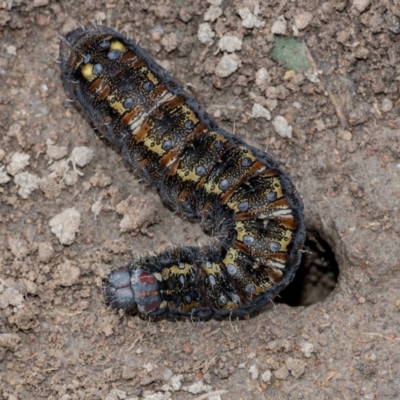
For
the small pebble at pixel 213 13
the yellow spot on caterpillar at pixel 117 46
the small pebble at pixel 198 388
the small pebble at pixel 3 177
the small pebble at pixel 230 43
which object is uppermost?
the yellow spot on caterpillar at pixel 117 46

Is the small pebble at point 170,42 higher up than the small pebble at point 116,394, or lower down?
higher up

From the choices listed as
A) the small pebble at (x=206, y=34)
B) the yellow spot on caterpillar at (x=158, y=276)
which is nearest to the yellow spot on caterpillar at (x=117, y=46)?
the small pebble at (x=206, y=34)

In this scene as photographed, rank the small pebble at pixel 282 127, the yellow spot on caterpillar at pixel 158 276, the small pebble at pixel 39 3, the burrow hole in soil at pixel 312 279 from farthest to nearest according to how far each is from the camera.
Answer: the burrow hole in soil at pixel 312 279 < the small pebble at pixel 39 3 < the small pebble at pixel 282 127 < the yellow spot on caterpillar at pixel 158 276

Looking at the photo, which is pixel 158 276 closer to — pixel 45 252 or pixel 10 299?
pixel 45 252

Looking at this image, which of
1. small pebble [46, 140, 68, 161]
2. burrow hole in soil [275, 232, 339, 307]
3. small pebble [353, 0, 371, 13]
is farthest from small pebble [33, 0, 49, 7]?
burrow hole in soil [275, 232, 339, 307]

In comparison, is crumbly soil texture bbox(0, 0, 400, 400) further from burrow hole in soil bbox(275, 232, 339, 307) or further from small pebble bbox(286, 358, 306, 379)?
burrow hole in soil bbox(275, 232, 339, 307)

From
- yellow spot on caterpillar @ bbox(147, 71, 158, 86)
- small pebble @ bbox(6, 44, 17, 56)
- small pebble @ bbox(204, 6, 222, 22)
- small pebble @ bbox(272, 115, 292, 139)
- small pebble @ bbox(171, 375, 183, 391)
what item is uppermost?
small pebble @ bbox(6, 44, 17, 56)

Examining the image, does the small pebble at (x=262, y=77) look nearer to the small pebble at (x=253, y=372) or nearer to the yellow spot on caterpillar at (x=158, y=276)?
the yellow spot on caterpillar at (x=158, y=276)
